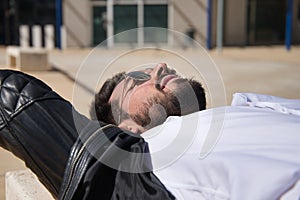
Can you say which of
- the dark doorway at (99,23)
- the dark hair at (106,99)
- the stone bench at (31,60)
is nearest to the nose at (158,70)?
the dark hair at (106,99)

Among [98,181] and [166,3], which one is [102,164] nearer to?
[98,181]

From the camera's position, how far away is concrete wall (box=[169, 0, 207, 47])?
1869cm

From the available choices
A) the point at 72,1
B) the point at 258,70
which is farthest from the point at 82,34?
the point at 258,70

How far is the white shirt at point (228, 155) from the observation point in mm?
1400

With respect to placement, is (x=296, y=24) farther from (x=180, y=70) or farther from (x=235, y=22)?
(x=180, y=70)

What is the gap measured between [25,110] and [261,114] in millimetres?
805

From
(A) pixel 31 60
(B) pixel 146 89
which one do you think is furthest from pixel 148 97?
(A) pixel 31 60

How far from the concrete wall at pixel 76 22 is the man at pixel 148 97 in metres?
17.1

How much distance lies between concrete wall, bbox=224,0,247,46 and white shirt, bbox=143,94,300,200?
18752mm

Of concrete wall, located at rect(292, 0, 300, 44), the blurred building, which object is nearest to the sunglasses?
the blurred building

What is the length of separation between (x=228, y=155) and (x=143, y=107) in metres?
0.36

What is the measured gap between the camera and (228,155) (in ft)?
4.86

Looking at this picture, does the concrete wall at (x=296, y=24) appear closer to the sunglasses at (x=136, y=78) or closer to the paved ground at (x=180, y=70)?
the paved ground at (x=180, y=70)

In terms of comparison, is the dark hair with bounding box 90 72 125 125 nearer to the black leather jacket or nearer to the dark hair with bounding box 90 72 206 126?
the dark hair with bounding box 90 72 206 126
